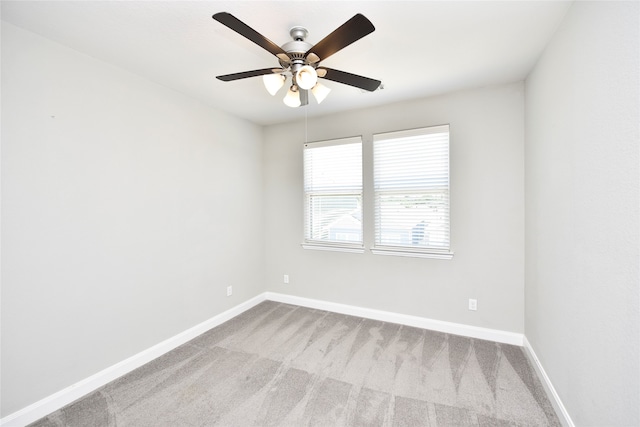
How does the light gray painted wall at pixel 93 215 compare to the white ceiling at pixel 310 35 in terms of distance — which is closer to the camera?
the white ceiling at pixel 310 35

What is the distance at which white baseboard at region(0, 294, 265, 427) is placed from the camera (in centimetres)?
176

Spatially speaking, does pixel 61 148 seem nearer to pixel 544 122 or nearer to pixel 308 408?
pixel 308 408

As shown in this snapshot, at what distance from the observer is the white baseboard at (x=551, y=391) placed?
1.66 m

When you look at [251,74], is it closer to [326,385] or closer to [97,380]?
[326,385]

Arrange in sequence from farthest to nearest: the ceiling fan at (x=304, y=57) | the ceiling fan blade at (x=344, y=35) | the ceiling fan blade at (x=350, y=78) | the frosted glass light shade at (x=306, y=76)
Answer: the ceiling fan blade at (x=350, y=78), the frosted glass light shade at (x=306, y=76), the ceiling fan at (x=304, y=57), the ceiling fan blade at (x=344, y=35)

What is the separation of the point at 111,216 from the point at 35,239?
48cm

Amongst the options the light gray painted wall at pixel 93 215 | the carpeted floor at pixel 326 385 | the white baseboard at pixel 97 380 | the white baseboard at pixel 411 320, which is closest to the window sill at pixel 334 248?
the white baseboard at pixel 411 320

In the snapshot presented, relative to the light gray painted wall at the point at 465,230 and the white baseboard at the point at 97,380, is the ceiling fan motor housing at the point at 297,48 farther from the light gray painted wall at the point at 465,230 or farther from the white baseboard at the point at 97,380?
the white baseboard at the point at 97,380

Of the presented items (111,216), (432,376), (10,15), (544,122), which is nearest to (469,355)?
(432,376)

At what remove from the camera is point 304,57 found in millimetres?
1676

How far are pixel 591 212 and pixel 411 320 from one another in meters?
2.18

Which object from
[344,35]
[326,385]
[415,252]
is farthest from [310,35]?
[326,385]

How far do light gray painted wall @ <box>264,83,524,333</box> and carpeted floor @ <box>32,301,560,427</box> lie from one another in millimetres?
396

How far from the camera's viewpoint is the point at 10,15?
1635 mm
